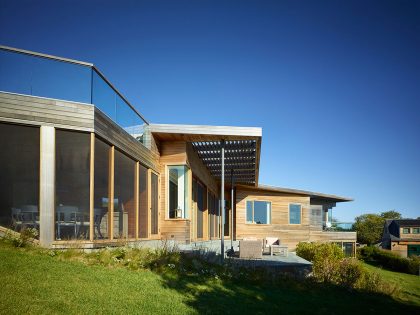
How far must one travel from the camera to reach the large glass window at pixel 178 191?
1479 cm

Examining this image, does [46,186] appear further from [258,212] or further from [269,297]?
[258,212]

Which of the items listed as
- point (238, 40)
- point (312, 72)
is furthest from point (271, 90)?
point (238, 40)

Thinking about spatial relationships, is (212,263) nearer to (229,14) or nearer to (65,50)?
(229,14)

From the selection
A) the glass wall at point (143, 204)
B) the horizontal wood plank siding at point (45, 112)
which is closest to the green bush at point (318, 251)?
the glass wall at point (143, 204)

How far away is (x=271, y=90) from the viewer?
2038 cm

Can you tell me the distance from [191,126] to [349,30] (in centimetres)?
790

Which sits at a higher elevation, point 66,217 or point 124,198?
point 124,198

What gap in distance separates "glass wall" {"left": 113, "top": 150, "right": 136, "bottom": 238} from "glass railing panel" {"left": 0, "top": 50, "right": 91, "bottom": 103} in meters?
2.30

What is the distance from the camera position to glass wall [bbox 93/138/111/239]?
962 cm

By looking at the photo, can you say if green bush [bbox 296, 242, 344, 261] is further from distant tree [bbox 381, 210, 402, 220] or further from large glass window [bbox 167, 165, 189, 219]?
distant tree [bbox 381, 210, 402, 220]

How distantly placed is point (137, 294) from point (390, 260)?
34306 mm

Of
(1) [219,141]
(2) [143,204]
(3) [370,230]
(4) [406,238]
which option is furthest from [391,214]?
(2) [143,204]

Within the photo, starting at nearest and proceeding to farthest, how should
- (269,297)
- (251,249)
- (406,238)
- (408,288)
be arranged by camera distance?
(269,297), (251,249), (408,288), (406,238)

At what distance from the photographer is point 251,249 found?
12.5 meters
